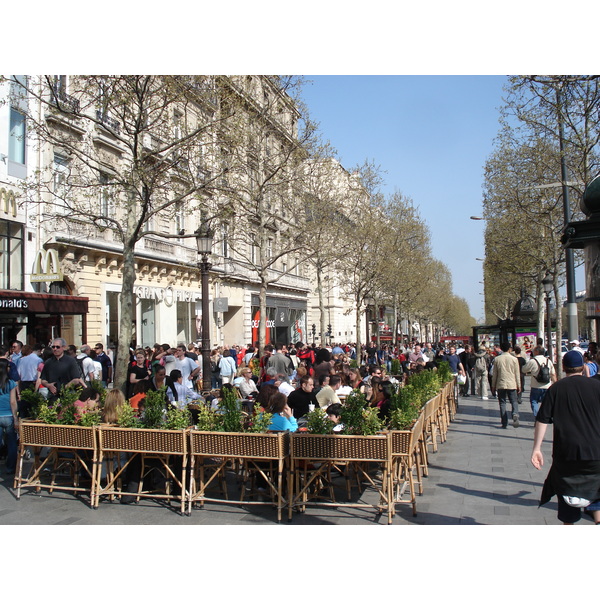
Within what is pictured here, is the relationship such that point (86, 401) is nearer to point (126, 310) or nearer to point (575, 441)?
point (126, 310)

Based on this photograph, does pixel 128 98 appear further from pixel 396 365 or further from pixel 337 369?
pixel 396 365

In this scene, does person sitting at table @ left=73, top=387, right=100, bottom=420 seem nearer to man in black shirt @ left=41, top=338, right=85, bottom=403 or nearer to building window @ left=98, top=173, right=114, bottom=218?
man in black shirt @ left=41, top=338, right=85, bottom=403

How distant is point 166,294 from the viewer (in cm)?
2755

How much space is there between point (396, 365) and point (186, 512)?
44.6 ft

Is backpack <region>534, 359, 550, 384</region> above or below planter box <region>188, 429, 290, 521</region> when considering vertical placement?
above

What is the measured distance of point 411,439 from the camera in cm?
625

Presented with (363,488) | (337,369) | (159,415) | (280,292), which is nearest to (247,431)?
(159,415)

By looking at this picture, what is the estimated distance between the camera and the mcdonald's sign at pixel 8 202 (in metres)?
17.6

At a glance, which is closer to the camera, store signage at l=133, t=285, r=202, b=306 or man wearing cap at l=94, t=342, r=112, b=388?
man wearing cap at l=94, t=342, r=112, b=388

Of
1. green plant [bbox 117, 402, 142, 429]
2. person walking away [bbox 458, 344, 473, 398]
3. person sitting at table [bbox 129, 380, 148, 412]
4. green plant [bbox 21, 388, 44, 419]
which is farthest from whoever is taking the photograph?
person walking away [bbox 458, 344, 473, 398]

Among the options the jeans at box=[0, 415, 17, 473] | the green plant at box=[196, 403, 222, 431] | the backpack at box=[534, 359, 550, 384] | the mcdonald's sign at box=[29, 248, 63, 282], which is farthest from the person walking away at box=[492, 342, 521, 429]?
the mcdonald's sign at box=[29, 248, 63, 282]

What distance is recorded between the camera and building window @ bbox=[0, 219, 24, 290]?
59.2 ft

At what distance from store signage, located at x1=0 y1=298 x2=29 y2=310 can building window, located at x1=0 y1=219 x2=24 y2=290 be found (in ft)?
4.66

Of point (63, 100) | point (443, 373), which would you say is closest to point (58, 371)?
point (63, 100)
